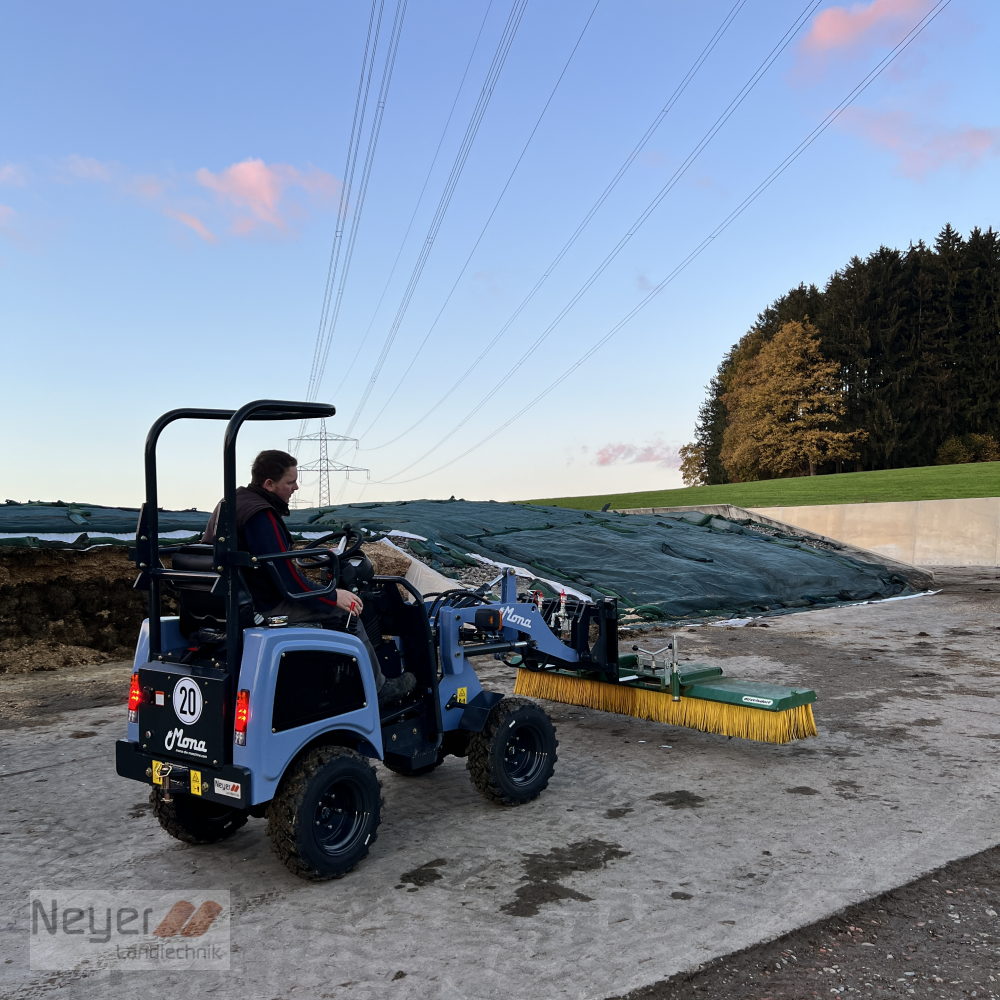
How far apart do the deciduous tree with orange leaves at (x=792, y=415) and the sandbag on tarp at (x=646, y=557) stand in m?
27.2

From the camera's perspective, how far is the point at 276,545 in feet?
12.1

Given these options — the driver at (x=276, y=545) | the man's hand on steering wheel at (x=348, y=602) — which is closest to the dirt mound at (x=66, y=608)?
the driver at (x=276, y=545)

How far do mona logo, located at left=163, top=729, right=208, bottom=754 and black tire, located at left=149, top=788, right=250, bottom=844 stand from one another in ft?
1.13

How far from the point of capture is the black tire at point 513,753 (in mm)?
4555

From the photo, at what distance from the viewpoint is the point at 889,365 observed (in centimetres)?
4644

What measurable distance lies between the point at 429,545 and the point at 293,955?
10608 millimetres

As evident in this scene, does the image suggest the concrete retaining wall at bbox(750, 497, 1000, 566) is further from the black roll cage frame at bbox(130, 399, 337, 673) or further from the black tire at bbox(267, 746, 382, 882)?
the black roll cage frame at bbox(130, 399, 337, 673)

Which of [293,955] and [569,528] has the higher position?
[569,528]

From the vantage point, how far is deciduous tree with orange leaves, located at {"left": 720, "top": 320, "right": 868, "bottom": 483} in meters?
44.5

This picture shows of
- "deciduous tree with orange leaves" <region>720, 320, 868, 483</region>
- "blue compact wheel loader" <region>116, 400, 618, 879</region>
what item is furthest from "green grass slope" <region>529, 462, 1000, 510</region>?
"blue compact wheel loader" <region>116, 400, 618, 879</region>

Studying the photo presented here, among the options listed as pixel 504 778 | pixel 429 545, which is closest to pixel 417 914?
pixel 504 778

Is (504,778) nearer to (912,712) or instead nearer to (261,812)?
(261,812)

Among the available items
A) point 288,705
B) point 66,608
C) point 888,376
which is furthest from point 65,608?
point 888,376

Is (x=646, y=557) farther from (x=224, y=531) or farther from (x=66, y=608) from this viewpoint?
(x=224, y=531)
